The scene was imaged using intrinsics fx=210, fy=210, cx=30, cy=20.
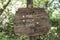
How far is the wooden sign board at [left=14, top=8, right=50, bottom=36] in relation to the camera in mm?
2725

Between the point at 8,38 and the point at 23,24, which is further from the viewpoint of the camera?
the point at 8,38

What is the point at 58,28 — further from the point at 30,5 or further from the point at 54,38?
the point at 30,5

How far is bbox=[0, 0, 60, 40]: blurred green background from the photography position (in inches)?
189

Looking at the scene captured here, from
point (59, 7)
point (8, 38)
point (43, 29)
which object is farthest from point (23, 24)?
point (59, 7)

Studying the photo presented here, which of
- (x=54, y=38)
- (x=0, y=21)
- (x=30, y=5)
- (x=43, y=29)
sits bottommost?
(x=54, y=38)

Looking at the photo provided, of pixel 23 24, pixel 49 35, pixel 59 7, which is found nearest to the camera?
pixel 23 24

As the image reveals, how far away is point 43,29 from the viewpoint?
108 inches

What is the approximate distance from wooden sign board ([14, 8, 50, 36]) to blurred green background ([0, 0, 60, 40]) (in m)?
1.99

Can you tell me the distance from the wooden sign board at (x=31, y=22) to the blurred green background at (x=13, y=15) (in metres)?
1.99

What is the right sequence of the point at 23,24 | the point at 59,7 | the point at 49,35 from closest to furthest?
the point at 23,24, the point at 49,35, the point at 59,7

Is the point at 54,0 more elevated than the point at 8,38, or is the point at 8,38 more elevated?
the point at 54,0

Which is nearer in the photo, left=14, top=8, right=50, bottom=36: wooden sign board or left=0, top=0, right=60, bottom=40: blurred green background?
left=14, top=8, right=50, bottom=36: wooden sign board

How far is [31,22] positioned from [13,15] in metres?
2.25

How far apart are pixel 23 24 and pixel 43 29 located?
0.88ft
